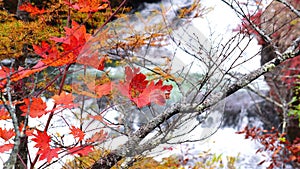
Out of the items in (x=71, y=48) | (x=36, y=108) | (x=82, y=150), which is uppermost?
(x=71, y=48)

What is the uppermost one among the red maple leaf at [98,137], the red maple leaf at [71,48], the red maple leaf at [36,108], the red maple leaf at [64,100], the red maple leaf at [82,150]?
the red maple leaf at [71,48]

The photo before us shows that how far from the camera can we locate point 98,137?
1.51 metres

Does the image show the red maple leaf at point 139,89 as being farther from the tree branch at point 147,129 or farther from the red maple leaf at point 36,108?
the red maple leaf at point 36,108

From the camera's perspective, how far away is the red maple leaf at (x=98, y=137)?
4.92 ft

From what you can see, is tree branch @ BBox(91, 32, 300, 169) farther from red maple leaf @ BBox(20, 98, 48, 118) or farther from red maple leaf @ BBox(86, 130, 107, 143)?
red maple leaf @ BBox(20, 98, 48, 118)

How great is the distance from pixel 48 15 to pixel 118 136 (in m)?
1.12

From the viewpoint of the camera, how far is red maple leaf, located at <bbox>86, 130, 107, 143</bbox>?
4.92 feet

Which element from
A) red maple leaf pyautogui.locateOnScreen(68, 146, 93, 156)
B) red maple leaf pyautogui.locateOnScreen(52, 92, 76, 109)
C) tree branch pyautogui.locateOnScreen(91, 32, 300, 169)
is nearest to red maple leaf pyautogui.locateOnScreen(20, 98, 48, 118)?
red maple leaf pyautogui.locateOnScreen(52, 92, 76, 109)

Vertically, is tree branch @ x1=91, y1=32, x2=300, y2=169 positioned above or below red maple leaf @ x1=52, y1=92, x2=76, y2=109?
below

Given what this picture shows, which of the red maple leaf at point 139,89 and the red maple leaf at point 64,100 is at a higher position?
the red maple leaf at point 139,89

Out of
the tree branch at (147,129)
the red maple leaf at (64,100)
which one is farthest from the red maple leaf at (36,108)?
the tree branch at (147,129)

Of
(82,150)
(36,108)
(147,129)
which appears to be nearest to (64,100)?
(36,108)

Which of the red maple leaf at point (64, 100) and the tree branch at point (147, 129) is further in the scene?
the tree branch at point (147, 129)

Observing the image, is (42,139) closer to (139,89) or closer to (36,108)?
(36,108)
